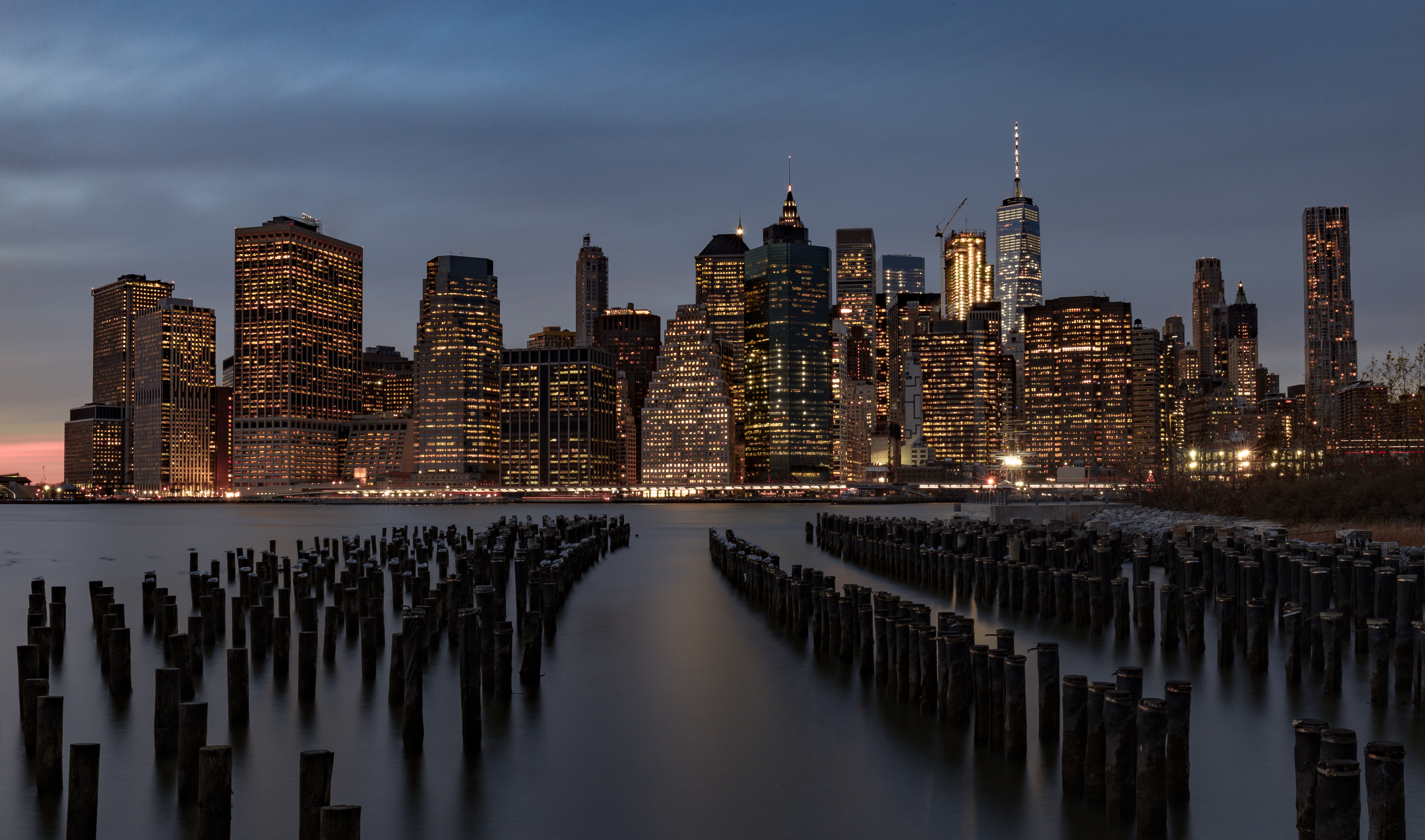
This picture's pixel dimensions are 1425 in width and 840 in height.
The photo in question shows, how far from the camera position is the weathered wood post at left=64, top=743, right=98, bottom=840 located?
12.0 metres

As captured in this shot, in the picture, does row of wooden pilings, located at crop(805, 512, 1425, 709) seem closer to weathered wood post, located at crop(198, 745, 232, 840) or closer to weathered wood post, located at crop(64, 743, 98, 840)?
Answer: weathered wood post, located at crop(198, 745, 232, 840)

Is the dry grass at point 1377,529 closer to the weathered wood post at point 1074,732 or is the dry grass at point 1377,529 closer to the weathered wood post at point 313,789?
the weathered wood post at point 1074,732

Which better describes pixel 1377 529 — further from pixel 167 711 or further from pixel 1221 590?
pixel 167 711

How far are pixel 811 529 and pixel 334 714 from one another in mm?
65667

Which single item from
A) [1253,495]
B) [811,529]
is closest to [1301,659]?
[1253,495]

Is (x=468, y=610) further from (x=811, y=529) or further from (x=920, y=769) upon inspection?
(x=811, y=529)

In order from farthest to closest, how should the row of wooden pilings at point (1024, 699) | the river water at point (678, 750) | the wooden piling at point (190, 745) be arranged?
the river water at point (678, 750)
the wooden piling at point (190, 745)
the row of wooden pilings at point (1024, 699)

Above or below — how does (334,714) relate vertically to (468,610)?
below

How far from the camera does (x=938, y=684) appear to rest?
58.0 ft

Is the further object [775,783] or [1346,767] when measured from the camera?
[775,783]

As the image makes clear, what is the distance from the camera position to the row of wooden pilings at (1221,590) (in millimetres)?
19453

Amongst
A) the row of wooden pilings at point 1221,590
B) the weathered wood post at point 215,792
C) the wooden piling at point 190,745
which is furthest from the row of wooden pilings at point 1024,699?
the wooden piling at point 190,745

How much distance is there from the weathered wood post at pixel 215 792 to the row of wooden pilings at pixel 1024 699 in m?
9.17

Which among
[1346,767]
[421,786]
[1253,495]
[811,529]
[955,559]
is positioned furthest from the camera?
[811,529]
